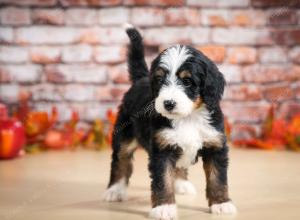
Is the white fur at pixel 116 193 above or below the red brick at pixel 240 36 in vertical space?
below

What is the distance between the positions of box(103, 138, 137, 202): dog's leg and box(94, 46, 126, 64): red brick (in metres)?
1.67

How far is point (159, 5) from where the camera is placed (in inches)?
168

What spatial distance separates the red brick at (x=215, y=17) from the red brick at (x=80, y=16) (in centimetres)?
81

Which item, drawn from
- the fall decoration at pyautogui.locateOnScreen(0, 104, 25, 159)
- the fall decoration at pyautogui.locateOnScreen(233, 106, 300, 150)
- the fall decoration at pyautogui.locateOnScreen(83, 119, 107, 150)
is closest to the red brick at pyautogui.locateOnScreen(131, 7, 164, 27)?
the fall decoration at pyautogui.locateOnScreen(83, 119, 107, 150)

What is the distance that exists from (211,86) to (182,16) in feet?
6.92

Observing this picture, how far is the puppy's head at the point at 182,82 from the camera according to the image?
2.15m

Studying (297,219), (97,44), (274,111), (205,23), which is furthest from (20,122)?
(297,219)

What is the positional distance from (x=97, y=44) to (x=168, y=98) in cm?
225

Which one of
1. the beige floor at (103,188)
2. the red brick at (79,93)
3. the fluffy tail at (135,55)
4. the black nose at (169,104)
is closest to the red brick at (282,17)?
the beige floor at (103,188)

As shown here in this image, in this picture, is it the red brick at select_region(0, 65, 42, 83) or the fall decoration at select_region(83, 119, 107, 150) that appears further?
the red brick at select_region(0, 65, 42, 83)

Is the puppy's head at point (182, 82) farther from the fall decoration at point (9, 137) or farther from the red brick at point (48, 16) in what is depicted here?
the red brick at point (48, 16)

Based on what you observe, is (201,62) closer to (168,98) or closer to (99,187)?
(168,98)

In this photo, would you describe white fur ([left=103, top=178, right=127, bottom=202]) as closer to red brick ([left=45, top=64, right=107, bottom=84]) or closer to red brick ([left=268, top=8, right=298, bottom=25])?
red brick ([left=45, top=64, right=107, bottom=84])

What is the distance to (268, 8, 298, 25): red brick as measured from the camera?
13.9 ft
